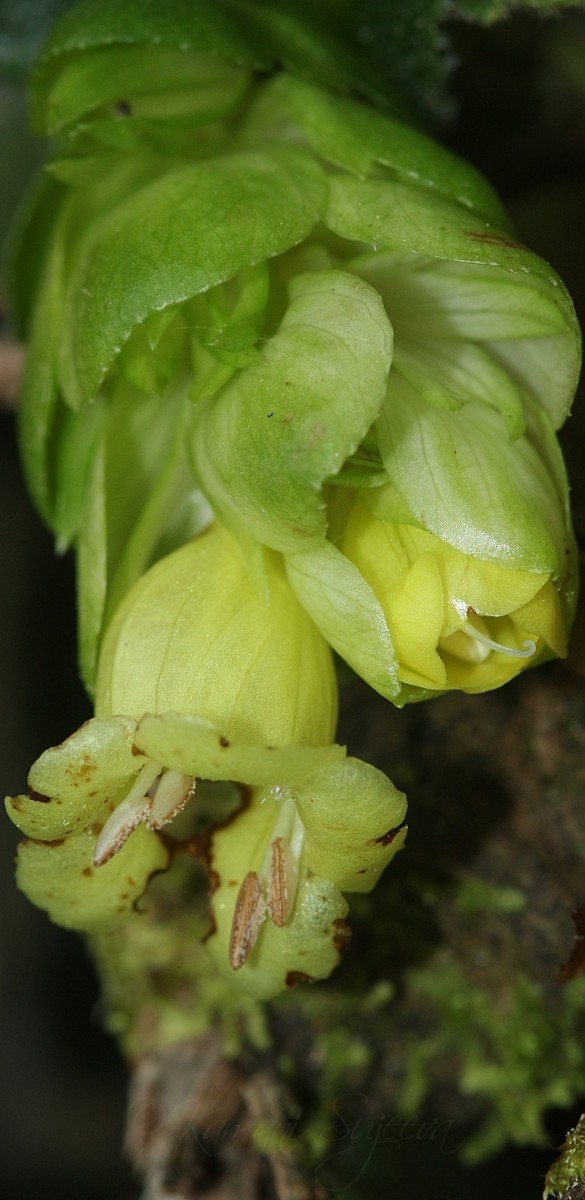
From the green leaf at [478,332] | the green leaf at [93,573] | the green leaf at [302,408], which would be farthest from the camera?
the green leaf at [93,573]

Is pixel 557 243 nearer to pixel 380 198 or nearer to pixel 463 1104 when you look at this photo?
pixel 380 198

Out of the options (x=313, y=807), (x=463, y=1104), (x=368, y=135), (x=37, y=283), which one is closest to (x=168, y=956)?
(x=463, y=1104)

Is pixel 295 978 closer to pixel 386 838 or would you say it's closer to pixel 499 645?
pixel 386 838

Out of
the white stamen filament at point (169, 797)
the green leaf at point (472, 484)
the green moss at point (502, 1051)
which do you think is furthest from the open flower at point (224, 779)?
the green moss at point (502, 1051)

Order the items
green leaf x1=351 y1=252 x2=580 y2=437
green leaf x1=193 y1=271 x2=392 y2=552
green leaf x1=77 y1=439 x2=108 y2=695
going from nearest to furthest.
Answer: green leaf x1=193 y1=271 x2=392 y2=552
green leaf x1=351 y1=252 x2=580 y2=437
green leaf x1=77 y1=439 x2=108 y2=695

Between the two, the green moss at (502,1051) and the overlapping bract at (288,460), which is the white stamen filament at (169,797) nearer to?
the overlapping bract at (288,460)

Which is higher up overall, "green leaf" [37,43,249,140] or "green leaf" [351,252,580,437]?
"green leaf" [37,43,249,140]

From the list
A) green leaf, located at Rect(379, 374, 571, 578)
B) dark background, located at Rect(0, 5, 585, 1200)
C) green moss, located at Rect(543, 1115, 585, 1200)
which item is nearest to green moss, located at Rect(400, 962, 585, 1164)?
dark background, located at Rect(0, 5, 585, 1200)

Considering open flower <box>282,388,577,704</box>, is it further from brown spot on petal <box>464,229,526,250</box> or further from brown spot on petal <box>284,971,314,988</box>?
brown spot on petal <box>284,971,314,988</box>

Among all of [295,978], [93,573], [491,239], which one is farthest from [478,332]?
[295,978]
